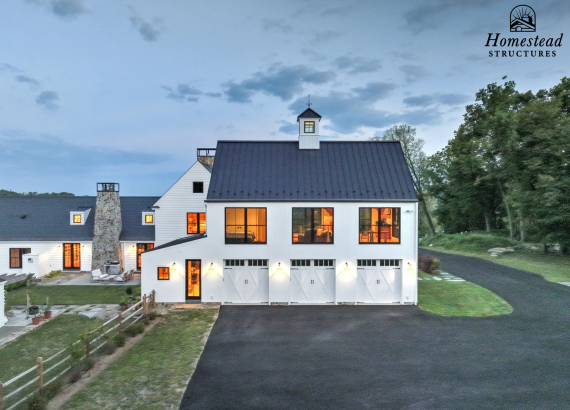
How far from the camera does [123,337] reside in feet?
36.8

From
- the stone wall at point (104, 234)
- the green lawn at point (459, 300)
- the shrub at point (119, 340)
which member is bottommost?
the green lawn at point (459, 300)

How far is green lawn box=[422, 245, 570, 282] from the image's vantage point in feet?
70.7

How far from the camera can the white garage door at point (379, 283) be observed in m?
16.2

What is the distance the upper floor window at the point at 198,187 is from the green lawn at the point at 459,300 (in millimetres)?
14852

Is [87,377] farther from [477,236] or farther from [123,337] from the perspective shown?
[477,236]

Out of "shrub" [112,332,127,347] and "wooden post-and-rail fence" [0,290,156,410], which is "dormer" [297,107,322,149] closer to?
"wooden post-and-rail fence" [0,290,156,410]

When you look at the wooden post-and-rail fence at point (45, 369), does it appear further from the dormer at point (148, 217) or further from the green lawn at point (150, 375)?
the dormer at point (148, 217)

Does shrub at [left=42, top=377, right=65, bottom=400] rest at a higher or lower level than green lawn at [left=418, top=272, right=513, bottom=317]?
higher

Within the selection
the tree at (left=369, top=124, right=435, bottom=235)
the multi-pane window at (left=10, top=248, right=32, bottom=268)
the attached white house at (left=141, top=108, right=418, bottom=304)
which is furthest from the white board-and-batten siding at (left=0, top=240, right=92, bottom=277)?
the tree at (left=369, top=124, right=435, bottom=235)

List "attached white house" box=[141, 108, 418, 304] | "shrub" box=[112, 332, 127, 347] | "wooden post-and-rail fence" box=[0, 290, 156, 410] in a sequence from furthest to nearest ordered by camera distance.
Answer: "attached white house" box=[141, 108, 418, 304] < "shrub" box=[112, 332, 127, 347] < "wooden post-and-rail fence" box=[0, 290, 156, 410]

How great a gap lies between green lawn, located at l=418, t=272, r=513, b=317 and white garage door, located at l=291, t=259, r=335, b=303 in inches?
181

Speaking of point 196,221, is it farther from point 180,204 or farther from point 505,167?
point 505,167

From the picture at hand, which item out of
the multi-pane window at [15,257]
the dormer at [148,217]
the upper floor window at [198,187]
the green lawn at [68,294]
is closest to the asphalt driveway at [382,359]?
the green lawn at [68,294]

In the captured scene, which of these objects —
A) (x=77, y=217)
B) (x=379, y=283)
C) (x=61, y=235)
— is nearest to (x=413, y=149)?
(x=379, y=283)
